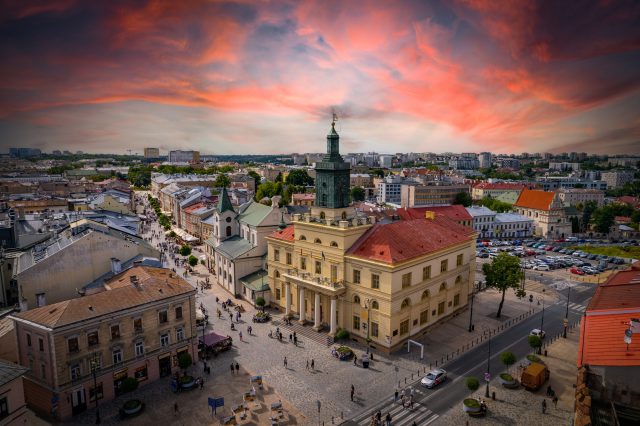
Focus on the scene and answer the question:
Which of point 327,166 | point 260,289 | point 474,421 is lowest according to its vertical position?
point 474,421

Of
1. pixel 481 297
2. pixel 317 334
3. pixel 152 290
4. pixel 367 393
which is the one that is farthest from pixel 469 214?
pixel 152 290

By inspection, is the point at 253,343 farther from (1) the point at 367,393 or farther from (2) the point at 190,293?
(1) the point at 367,393

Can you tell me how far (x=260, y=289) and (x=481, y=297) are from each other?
3577 centimetres

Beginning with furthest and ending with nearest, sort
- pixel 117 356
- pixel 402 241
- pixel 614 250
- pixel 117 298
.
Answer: pixel 614 250 < pixel 402 241 < pixel 117 298 < pixel 117 356

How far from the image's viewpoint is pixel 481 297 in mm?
62875

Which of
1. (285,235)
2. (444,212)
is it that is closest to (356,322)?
(285,235)

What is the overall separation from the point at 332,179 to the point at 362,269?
12510 millimetres

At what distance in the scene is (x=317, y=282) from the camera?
49.7 metres

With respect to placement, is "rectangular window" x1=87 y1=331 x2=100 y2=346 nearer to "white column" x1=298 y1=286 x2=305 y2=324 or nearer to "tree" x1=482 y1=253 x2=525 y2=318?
"white column" x1=298 y1=286 x2=305 y2=324

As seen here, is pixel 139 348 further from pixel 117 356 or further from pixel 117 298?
pixel 117 298

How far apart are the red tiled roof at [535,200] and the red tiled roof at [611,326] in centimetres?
8828

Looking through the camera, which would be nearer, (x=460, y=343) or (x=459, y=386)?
(x=459, y=386)

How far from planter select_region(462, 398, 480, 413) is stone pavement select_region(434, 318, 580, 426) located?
0.47 metres

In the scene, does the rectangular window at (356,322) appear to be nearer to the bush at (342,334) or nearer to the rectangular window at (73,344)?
the bush at (342,334)
